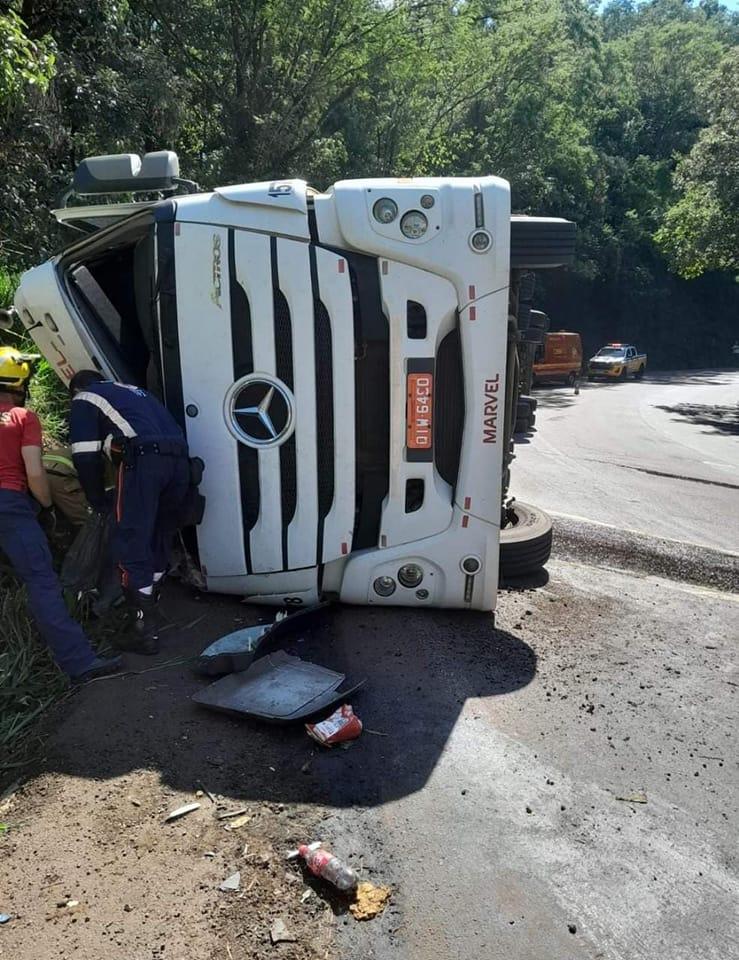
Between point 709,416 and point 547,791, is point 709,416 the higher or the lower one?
the lower one

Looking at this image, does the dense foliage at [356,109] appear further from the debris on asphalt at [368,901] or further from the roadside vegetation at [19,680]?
the debris on asphalt at [368,901]

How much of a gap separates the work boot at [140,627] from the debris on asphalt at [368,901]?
179 centimetres

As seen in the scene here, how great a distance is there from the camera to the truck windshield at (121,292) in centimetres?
435

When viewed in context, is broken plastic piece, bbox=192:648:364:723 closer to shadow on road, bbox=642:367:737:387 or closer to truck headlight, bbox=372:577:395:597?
truck headlight, bbox=372:577:395:597

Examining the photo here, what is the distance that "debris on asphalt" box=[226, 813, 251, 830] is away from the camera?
8.97 feet

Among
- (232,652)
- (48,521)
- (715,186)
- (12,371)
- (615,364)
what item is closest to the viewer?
(232,652)

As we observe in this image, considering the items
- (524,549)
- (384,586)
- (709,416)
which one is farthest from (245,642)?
(709,416)

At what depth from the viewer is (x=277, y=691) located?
349 cm

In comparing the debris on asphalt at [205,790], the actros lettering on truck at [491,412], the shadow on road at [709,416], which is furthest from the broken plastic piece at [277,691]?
the shadow on road at [709,416]

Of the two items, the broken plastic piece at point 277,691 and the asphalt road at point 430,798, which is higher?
the broken plastic piece at point 277,691

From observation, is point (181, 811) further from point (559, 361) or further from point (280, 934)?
point (559, 361)

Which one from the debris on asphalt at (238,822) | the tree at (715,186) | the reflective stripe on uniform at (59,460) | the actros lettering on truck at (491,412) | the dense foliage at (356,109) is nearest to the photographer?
the debris on asphalt at (238,822)

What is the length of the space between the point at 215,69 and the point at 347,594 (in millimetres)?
15897

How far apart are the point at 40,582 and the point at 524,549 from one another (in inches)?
109
